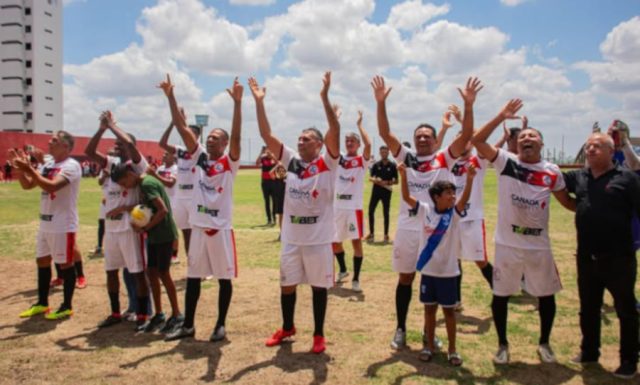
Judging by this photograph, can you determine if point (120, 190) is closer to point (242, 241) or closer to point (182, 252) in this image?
point (182, 252)

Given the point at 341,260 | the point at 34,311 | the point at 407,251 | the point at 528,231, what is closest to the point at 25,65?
the point at 34,311

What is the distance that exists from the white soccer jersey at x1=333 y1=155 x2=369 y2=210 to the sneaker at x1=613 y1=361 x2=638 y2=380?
4.97 metres

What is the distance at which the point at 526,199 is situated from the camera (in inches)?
207

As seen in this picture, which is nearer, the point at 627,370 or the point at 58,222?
the point at 627,370

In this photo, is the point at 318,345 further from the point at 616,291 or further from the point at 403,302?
the point at 616,291

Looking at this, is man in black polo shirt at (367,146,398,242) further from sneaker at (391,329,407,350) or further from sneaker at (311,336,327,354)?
sneaker at (311,336,327,354)

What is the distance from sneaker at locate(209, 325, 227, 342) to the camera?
19.7 feet

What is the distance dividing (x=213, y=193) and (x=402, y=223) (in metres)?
2.44

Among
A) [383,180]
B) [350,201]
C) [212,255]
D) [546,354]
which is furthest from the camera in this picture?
[383,180]

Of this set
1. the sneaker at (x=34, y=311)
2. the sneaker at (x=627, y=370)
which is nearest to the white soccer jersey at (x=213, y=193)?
the sneaker at (x=34, y=311)

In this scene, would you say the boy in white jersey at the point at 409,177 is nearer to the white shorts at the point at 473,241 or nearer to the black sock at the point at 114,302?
the white shorts at the point at 473,241

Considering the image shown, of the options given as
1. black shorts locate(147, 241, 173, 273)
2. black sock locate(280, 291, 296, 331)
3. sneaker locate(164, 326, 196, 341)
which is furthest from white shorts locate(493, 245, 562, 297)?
black shorts locate(147, 241, 173, 273)

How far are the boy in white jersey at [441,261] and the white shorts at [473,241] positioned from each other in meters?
1.93

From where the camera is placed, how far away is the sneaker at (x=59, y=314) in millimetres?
A: 6811
